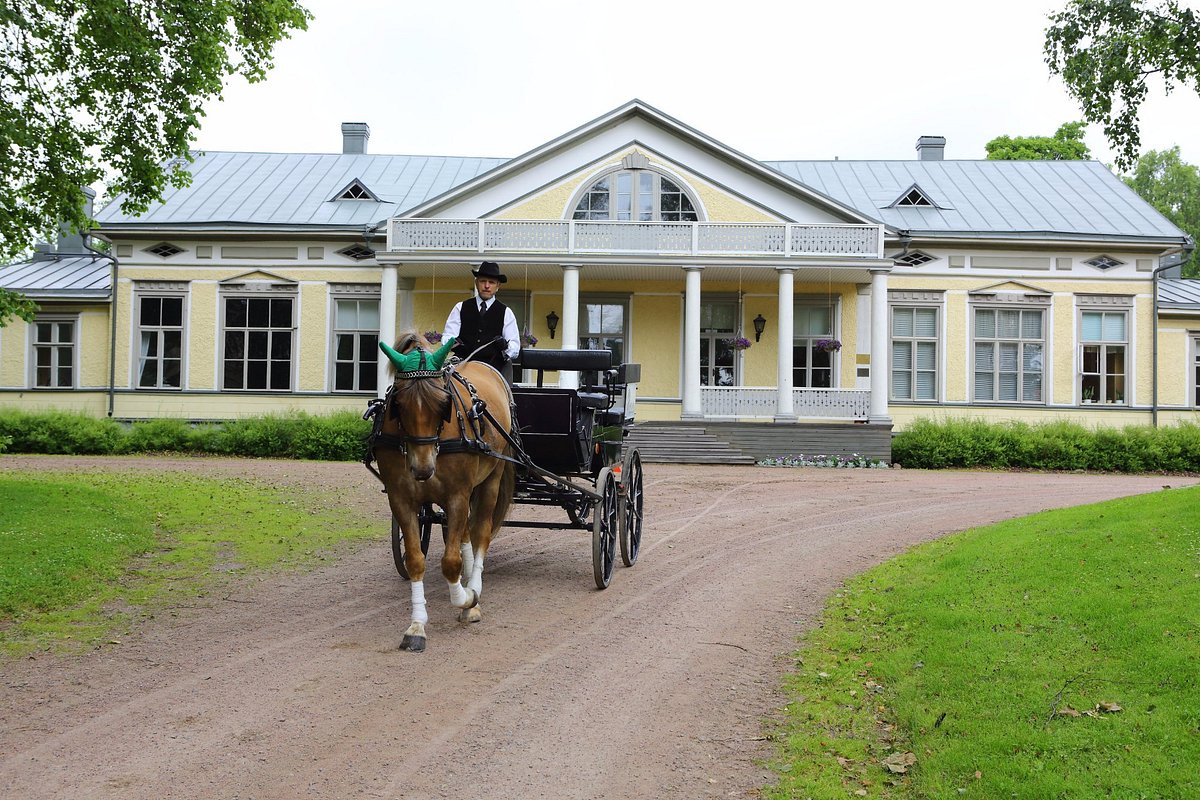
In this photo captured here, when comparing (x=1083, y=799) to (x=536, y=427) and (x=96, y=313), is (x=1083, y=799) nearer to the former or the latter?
(x=536, y=427)

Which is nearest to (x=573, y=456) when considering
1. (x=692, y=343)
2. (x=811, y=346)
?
(x=692, y=343)

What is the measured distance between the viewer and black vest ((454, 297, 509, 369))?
7473 millimetres

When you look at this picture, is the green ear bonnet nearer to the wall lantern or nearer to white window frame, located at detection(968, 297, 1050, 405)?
the wall lantern

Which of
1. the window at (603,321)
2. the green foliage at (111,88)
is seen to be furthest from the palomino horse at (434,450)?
the window at (603,321)

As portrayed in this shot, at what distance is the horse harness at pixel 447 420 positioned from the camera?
19.0ft

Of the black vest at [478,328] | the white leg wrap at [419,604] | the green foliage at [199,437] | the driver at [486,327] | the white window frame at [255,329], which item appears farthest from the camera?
the white window frame at [255,329]

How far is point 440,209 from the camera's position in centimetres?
2236

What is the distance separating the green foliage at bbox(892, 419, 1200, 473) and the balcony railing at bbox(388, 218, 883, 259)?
180 inches

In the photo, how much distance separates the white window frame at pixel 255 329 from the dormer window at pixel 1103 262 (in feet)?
65.1

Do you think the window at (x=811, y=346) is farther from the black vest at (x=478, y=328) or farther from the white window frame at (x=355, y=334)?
the black vest at (x=478, y=328)

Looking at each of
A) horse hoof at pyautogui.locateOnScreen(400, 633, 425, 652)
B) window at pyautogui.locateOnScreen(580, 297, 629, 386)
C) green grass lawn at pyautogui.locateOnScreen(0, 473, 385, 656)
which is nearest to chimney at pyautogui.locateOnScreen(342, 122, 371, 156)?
window at pyautogui.locateOnScreen(580, 297, 629, 386)

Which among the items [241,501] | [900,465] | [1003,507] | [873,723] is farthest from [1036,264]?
[873,723]

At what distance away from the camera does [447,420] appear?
5887mm

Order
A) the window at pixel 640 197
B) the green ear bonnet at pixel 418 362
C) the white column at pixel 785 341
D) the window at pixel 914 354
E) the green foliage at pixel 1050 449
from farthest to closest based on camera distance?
the window at pixel 914 354 → the window at pixel 640 197 → the white column at pixel 785 341 → the green foliage at pixel 1050 449 → the green ear bonnet at pixel 418 362
